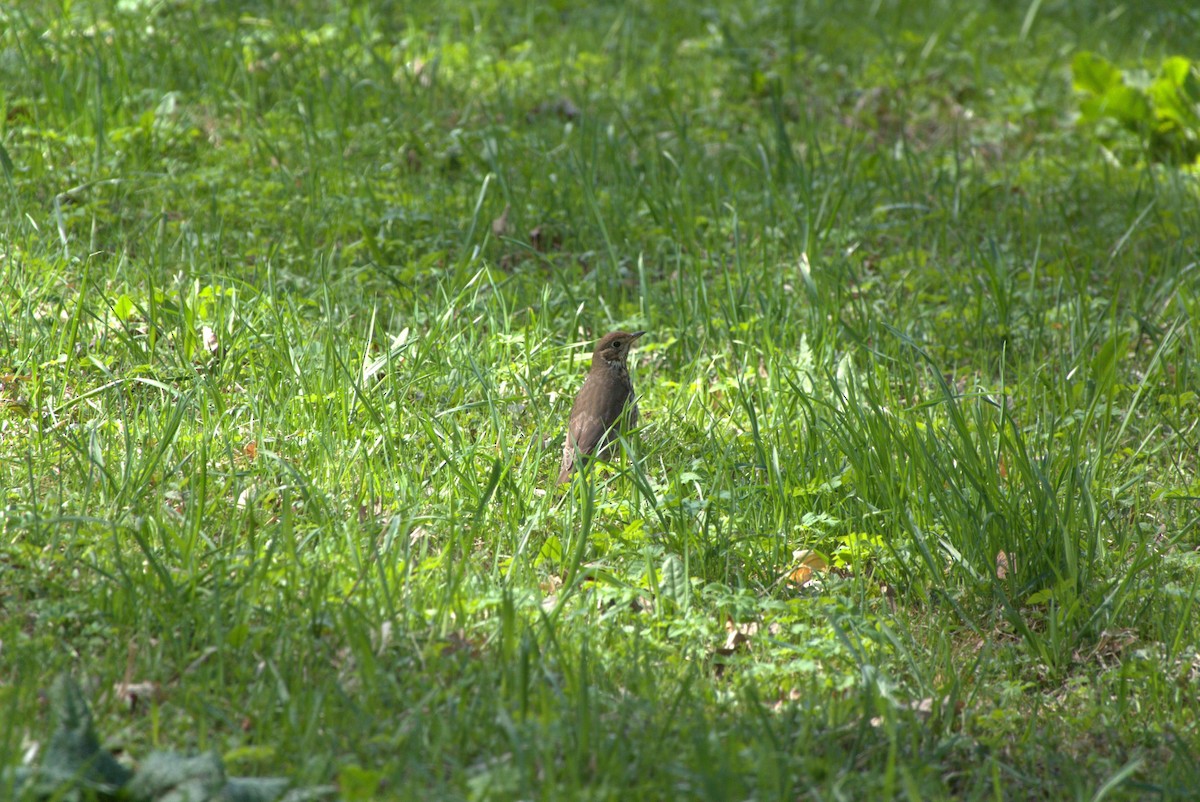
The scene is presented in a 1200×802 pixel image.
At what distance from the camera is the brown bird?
4.98 metres

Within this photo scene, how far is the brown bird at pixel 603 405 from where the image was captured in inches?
196

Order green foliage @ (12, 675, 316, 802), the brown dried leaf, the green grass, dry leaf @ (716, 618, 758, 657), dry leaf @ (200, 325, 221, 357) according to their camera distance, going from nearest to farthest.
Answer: green foliage @ (12, 675, 316, 802) < the green grass < dry leaf @ (716, 618, 758, 657) < dry leaf @ (200, 325, 221, 357) < the brown dried leaf

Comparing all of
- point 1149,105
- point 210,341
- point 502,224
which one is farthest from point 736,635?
point 1149,105

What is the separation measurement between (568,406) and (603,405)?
1.61 ft

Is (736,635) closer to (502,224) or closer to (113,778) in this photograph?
(113,778)

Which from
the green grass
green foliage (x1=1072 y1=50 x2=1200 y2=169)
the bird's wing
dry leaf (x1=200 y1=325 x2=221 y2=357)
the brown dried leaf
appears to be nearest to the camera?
the green grass

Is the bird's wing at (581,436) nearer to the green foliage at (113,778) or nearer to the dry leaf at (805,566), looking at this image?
the dry leaf at (805,566)

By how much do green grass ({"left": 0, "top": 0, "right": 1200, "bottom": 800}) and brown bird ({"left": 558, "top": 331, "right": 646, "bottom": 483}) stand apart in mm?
145

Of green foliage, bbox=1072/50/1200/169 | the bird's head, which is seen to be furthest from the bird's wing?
green foliage, bbox=1072/50/1200/169

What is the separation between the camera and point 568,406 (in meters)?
5.61

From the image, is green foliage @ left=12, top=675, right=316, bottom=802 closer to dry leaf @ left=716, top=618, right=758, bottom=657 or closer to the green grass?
the green grass

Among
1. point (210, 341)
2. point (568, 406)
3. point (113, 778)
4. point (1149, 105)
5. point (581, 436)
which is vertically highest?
point (1149, 105)

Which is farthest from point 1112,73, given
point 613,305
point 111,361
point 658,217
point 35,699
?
point 35,699

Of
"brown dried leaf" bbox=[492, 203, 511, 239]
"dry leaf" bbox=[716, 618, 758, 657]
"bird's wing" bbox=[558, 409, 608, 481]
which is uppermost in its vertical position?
"brown dried leaf" bbox=[492, 203, 511, 239]
